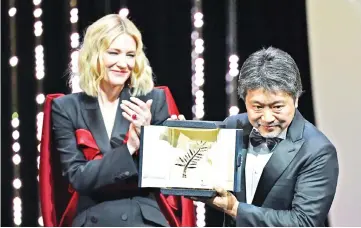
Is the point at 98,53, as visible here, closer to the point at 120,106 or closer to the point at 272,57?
the point at 120,106

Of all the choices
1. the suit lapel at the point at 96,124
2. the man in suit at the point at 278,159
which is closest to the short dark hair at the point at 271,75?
the man in suit at the point at 278,159

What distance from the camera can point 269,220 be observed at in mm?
2375

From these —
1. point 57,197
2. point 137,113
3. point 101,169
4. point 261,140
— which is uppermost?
point 137,113

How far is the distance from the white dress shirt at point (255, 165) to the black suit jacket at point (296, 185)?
1.1 inches

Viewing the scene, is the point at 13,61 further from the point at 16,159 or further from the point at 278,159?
the point at 278,159

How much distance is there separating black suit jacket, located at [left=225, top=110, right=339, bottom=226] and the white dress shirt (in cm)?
3

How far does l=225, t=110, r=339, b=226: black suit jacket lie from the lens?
2.32m

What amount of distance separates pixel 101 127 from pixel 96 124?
2cm

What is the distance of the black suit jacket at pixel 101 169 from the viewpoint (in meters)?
2.42

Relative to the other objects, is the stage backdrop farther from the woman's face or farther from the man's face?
the woman's face

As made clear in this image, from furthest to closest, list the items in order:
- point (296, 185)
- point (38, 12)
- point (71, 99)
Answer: point (38, 12) → point (71, 99) → point (296, 185)

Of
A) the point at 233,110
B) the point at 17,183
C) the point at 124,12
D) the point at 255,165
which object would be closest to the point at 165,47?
the point at 124,12

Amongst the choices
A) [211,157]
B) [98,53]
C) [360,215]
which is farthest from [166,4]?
[360,215]

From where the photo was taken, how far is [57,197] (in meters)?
2.56
